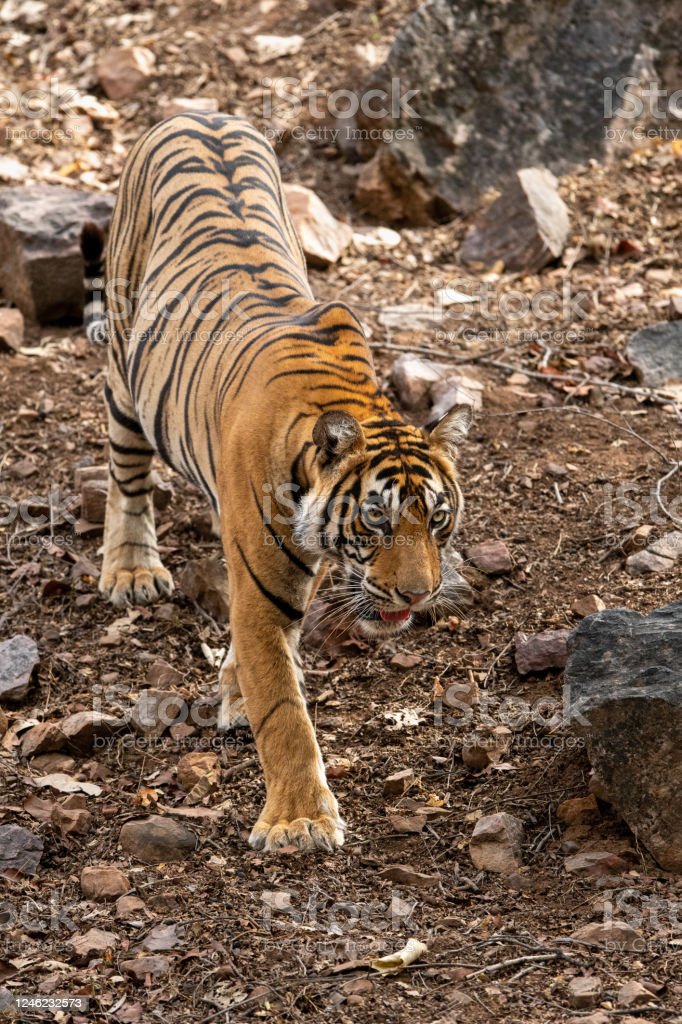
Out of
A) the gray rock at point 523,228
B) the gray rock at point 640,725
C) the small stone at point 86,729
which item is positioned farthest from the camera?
the gray rock at point 523,228

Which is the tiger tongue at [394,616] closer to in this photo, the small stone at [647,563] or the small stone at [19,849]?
the small stone at [19,849]

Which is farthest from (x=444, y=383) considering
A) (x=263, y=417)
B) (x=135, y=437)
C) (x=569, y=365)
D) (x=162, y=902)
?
(x=162, y=902)

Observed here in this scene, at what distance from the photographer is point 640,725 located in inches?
155

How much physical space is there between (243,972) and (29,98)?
7872mm

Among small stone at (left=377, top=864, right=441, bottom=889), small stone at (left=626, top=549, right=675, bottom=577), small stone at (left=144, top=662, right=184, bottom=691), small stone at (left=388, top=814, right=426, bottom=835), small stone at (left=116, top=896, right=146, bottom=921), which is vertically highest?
small stone at (left=116, top=896, right=146, bottom=921)

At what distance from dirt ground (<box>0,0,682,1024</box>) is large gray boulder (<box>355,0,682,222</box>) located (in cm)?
30

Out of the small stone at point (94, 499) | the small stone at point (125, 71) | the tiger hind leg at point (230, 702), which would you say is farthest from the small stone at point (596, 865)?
the small stone at point (125, 71)

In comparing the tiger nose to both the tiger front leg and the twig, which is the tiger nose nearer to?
the tiger front leg

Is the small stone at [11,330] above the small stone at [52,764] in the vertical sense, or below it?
above

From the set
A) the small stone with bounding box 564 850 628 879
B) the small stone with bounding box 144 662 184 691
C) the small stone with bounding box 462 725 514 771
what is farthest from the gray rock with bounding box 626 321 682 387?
the small stone with bounding box 564 850 628 879

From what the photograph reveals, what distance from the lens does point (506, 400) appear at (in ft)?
22.5

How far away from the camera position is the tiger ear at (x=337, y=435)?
157 inches

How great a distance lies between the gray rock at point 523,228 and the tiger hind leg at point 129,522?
294 cm

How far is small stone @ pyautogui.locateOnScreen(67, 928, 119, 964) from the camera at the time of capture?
12.3 ft
